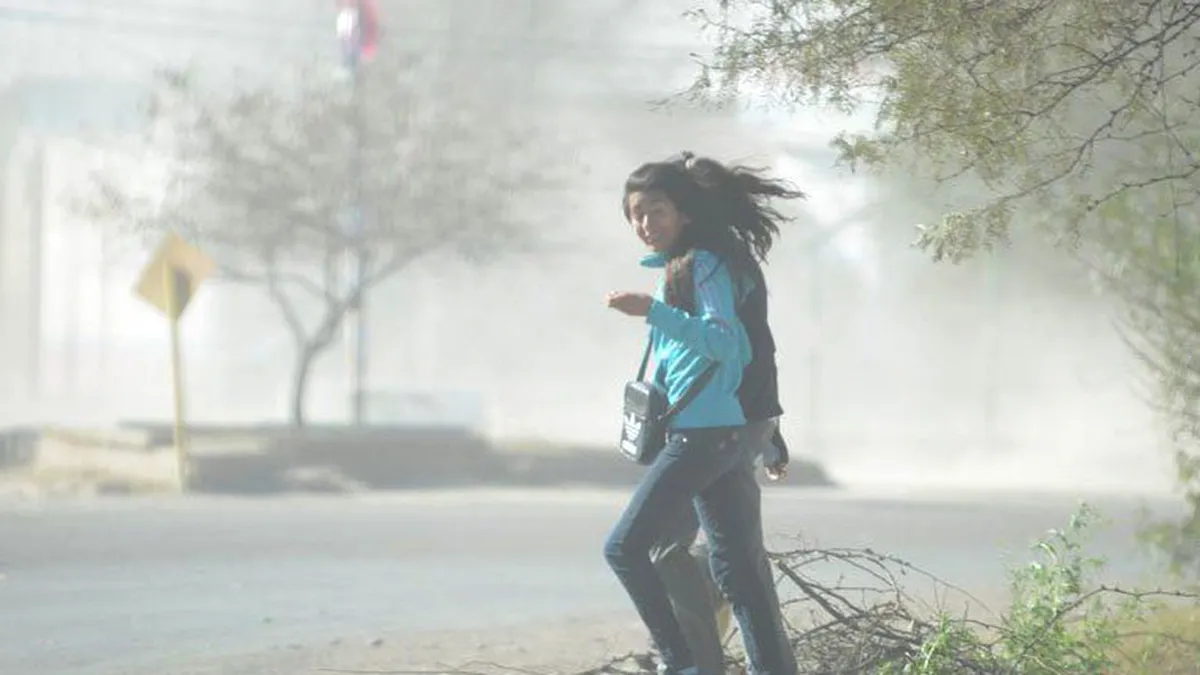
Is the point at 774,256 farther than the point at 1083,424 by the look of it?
Yes

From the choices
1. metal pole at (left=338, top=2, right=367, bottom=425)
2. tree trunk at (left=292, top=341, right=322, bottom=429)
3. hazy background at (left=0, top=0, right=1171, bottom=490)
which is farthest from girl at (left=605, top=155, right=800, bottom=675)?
metal pole at (left=338, top=2, right=367, bottom=425)

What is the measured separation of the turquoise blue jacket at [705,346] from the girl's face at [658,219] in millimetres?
110

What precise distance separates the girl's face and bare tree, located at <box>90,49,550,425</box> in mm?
19199

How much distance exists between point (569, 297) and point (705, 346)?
53.7m

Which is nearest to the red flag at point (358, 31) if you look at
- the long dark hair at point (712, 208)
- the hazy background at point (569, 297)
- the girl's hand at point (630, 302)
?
the hazy background at point (569, 297)

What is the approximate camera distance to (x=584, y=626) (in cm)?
963

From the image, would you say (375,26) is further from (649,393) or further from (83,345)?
(83,345)

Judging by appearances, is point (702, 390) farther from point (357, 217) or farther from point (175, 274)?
point (357, 217)

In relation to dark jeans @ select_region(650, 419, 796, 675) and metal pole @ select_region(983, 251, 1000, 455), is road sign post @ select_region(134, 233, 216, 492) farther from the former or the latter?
metal pole @ select_region(983, 251, 1000, 455)

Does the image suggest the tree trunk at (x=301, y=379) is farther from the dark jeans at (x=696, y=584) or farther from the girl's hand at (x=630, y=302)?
the girl's hand at (x=630, y=302)

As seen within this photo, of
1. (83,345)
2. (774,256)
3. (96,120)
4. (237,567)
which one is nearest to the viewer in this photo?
(237,567)

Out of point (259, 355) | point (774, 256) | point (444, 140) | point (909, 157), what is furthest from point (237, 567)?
point (259, 355)

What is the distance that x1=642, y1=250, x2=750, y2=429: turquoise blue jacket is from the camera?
5.80m

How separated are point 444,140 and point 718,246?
65.7ft
